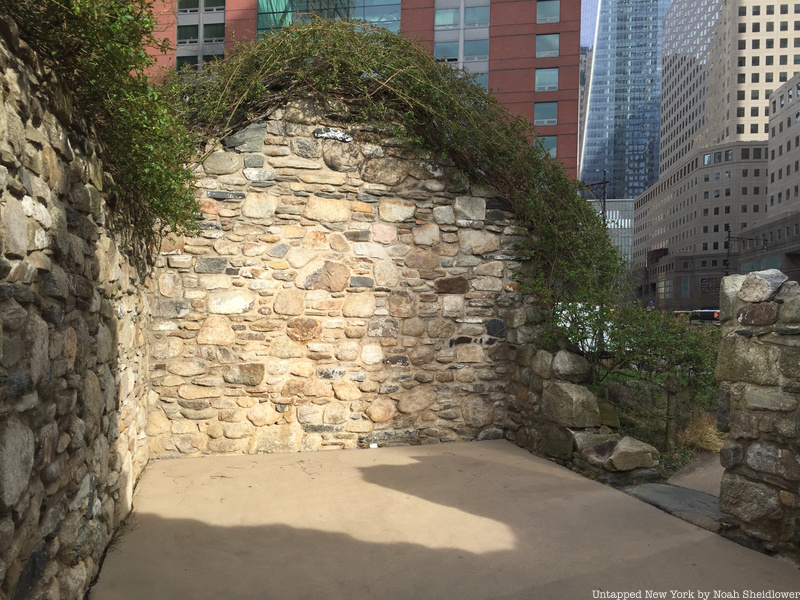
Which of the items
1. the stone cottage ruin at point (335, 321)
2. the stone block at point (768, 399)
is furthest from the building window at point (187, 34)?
the stone block at point (768, 399)

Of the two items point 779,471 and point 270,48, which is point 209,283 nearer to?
point 270,48

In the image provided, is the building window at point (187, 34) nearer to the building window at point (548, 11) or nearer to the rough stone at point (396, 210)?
the building window at point (548, 11)

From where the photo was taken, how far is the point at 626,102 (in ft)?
449

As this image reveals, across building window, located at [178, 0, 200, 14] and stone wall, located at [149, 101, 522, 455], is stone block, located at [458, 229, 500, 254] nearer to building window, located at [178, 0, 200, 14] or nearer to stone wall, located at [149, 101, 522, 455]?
stone wall, located at [149, 101, 522, 455]

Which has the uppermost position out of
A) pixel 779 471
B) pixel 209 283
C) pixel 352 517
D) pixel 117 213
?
pixel 117 213

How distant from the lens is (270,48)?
5.37m

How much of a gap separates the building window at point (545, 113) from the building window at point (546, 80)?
0.68 metres

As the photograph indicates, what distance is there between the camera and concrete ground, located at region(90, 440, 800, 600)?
2982 millimetres

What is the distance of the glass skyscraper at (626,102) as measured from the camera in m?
134

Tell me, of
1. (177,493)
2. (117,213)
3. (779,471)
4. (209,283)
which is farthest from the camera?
(209,283)

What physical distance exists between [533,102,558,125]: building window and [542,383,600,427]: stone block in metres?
24.0

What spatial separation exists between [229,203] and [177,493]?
8.34 feet

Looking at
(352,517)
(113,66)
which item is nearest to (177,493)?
(352,517)

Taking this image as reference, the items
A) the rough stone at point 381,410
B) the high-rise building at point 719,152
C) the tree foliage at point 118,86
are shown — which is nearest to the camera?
the tree foliage at point 118,86
